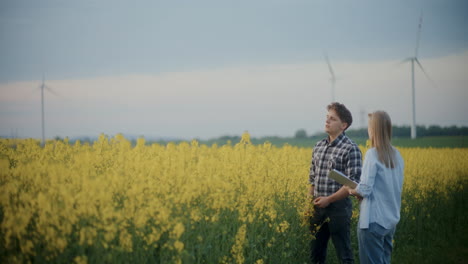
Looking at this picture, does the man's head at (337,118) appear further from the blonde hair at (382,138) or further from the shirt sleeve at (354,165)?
the blonde hair at (382,138)

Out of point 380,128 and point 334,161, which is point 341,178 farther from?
point 380,128

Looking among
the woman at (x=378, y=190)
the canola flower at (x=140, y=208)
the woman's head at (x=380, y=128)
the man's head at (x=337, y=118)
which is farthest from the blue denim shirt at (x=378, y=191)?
the canola flower at (x=140, y=208)

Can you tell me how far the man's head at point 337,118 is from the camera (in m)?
5.32

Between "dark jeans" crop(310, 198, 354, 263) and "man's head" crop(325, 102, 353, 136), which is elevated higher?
"man's head" crop(325, 102, 353, 136)

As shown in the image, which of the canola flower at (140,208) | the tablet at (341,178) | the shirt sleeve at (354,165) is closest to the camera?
the canola flower at (140,208)

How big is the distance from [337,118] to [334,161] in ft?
1.77

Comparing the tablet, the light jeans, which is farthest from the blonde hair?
the light jeans

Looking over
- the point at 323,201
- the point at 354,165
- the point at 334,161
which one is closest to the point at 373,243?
the point at 323,201

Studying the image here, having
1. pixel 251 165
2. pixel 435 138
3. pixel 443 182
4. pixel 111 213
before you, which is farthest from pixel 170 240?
pixel 435 138

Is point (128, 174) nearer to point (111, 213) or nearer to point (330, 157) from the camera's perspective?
point (111, 213)

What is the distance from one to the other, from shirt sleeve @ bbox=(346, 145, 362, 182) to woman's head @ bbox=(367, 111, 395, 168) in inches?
23.6

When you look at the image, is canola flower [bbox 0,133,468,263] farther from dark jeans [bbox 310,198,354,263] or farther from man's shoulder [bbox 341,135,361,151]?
man's shoulder [bbox 341,135,361,151]

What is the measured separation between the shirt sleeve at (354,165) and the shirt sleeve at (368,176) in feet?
1.97

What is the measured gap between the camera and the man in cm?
518
